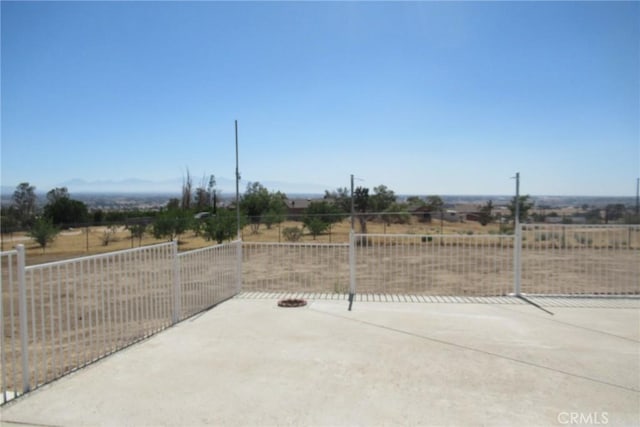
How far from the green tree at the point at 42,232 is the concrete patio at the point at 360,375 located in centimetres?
1570

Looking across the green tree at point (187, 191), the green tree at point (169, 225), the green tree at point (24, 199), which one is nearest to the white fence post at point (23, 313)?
the green tree at point (169, 225)

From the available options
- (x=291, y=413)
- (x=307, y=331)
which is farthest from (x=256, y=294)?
(x=291, y=413)

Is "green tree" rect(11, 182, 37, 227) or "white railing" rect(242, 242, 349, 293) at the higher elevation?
"green tree" rect(11, 182, 37, 227)

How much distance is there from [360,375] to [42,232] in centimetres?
1810

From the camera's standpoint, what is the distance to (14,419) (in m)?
2.85

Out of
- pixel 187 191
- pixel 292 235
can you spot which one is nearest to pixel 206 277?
pixel 292 235

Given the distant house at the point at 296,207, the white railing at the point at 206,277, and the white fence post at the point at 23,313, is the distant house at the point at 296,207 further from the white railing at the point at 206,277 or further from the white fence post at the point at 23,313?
the white fence post at the point at 23,313

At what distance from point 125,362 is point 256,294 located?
2968 millimetres

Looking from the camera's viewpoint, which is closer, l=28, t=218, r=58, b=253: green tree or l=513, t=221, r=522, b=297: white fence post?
l=513, t=221, r=522, b=297: white fence post

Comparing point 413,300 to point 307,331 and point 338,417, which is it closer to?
point 307,331
